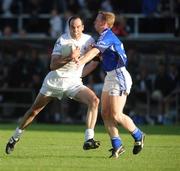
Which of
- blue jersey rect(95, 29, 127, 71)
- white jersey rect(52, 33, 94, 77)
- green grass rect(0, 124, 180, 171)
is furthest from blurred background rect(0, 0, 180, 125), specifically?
blue jersey rect(95, 29, 127, 71)

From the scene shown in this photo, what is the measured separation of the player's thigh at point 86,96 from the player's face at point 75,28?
103 cm

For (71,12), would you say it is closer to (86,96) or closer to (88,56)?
(86,96)

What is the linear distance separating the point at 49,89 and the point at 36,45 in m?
15.3

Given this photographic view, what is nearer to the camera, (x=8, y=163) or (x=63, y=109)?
(x=8, y=163)

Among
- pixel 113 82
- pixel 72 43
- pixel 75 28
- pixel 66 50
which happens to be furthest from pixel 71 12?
pixel 113 82

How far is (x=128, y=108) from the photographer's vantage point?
2892 centimetres

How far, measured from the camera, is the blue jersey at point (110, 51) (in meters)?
15.0

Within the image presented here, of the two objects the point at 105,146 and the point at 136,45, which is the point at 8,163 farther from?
the point at 136,45

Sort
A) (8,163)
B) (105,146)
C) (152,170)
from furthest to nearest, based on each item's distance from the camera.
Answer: (105,146) → (8,163) → (152,170)

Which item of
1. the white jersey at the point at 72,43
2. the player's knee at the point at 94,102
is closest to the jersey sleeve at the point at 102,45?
the white jersey at the point at 72,43

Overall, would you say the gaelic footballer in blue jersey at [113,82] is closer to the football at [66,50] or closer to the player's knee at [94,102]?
the player's knee at [94,102]

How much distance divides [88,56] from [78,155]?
78.4 inches

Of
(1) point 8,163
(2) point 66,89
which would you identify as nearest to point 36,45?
(2) point 66,89

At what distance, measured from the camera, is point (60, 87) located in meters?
16.1
